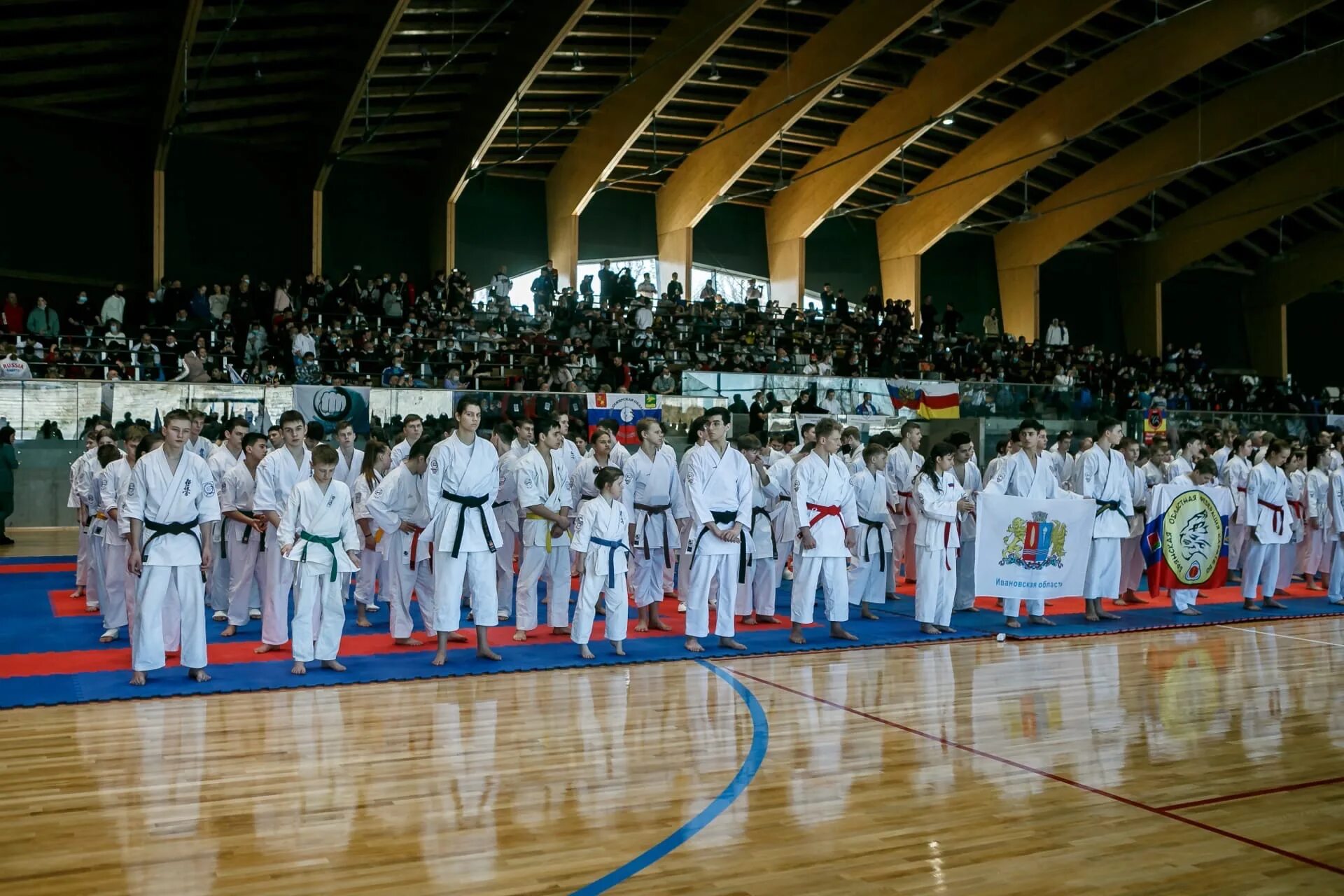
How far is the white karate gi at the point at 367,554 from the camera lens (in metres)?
9.19

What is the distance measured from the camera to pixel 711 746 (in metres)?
5.73

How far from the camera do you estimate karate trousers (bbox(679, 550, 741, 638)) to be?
8.34m

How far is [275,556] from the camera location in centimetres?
826

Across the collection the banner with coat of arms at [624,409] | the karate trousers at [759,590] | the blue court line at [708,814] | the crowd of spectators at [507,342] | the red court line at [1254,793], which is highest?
the crowd of spectators at [507,342]

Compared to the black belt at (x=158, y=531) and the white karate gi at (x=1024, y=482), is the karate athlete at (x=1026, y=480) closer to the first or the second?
the white karate gi at (x=1024, y=482)

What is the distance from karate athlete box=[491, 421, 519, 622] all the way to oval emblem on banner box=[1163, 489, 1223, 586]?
5.90 m

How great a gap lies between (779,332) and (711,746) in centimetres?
1982

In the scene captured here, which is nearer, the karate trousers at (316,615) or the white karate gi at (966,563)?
the karate trousers at (316,615)

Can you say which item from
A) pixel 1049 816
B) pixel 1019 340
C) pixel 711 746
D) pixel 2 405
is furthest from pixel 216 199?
pixel 1049 816

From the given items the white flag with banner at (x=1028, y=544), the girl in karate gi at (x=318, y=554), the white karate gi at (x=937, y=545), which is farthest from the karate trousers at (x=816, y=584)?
the girl in karate gi at (x=318, y=554)

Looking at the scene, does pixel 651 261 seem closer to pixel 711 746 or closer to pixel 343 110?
pixel 343 110

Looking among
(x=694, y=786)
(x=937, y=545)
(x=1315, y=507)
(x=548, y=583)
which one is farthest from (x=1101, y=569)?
(x=694, y=786)

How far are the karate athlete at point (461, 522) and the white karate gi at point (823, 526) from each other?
7.93ft

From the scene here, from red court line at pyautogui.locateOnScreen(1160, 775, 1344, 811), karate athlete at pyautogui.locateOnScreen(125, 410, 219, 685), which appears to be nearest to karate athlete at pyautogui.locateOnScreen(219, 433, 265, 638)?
karate athlete at pyautogui.locateOnScreen(125, 410, 219, 685)
